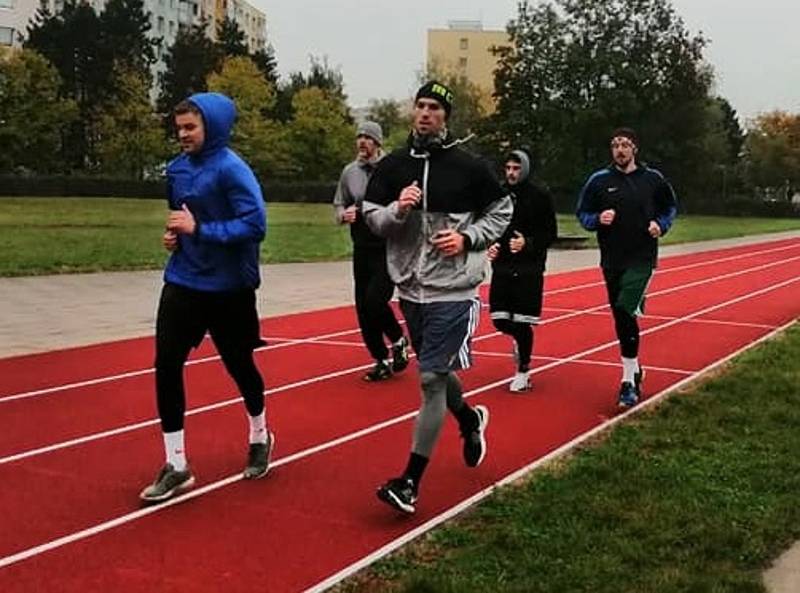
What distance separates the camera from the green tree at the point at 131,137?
2726 inches

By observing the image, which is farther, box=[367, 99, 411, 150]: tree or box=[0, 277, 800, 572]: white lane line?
box=[367, 99, 411, 150]: tree

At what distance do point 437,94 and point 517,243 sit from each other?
3375 mm

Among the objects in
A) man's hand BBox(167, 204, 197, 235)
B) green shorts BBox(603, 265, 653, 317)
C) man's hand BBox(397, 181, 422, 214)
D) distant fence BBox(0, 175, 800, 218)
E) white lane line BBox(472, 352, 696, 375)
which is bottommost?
distant fence BBox(0, 175, 800, 218)

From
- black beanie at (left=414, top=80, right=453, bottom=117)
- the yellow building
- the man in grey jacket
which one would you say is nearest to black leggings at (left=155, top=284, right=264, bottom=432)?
the man in grey jacket

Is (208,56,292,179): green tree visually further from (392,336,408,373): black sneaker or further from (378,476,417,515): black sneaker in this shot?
(378,476,417,515): black sneaker

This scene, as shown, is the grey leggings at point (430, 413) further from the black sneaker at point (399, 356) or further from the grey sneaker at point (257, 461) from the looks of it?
the black sneaker at point (399, 356)

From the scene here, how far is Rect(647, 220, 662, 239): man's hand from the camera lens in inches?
320

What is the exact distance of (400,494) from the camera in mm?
5371

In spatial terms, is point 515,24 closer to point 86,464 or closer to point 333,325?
point 333,325

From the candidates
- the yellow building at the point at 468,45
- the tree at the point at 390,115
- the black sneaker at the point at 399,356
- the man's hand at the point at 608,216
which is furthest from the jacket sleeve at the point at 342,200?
the yellow building at the point at 468,45

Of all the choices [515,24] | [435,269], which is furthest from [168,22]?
[435,269]

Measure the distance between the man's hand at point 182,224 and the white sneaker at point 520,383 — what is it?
3.92 meters

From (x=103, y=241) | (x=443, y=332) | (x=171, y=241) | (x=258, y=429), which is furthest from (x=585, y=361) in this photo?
(x=103, y=241)

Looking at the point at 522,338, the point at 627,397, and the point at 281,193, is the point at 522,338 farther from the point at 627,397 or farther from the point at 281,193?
the point at 281,193
